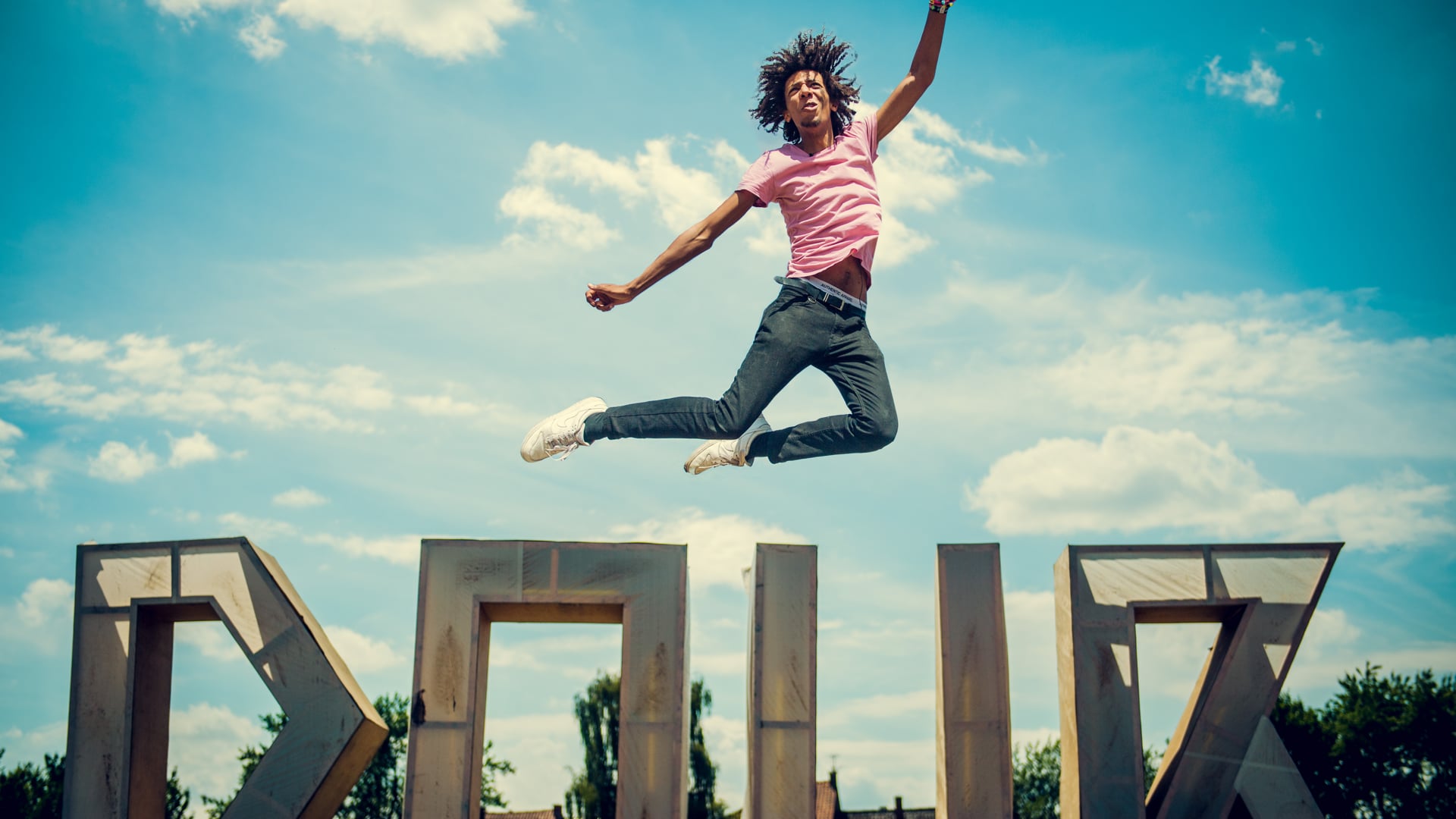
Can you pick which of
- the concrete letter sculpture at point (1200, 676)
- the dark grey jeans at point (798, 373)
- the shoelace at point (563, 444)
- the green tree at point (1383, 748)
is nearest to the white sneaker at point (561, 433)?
the shoelace at point (563, 444)

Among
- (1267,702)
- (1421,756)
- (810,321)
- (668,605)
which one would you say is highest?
(810,321)

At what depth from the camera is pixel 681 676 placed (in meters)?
9.65

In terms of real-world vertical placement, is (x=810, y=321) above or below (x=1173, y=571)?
above

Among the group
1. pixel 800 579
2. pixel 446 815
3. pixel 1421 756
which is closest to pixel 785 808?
pixel 800 579

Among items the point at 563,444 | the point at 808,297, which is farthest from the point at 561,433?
Result: the point at 808,297

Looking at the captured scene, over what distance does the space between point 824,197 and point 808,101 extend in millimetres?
644

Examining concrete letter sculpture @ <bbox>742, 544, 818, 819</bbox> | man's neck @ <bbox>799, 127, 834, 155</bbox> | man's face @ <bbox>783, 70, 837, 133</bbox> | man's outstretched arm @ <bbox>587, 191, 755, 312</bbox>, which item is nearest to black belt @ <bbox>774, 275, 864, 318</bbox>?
man's outstretched arm @ <bbox>587, 191, 755, 312</bbox>

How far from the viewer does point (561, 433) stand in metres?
6.95

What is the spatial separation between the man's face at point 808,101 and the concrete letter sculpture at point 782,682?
13.9 feet

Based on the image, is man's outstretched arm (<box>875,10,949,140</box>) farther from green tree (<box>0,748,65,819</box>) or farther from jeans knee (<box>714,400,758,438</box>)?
green tree (<box>0,748,65,819</box>)

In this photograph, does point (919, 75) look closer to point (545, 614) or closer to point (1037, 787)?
point (545, 614)

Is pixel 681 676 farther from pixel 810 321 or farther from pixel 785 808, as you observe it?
pixel 810 321

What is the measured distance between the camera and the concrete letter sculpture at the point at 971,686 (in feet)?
30.9

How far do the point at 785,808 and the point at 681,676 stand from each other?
133 centimetres
